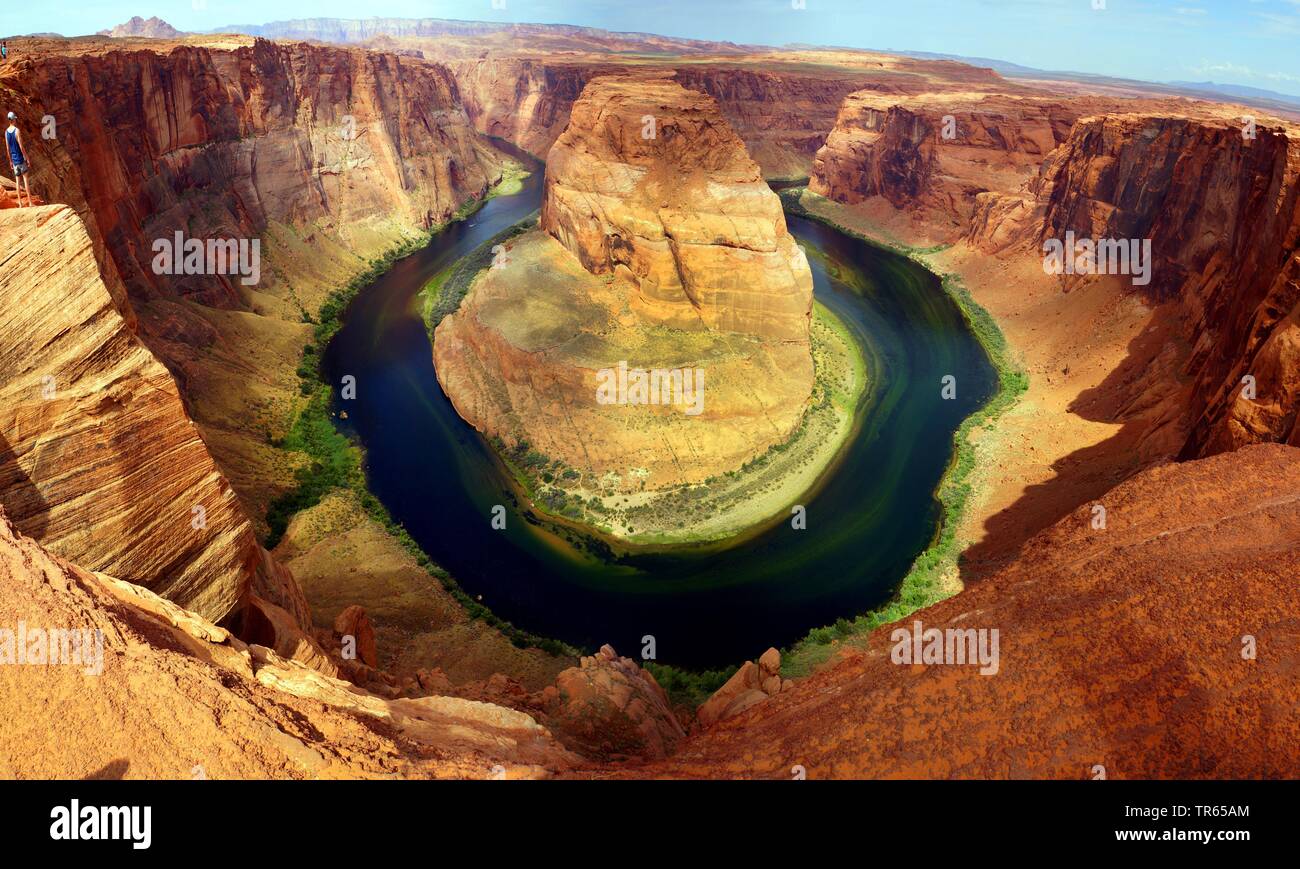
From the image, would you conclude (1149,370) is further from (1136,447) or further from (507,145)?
(507,145)

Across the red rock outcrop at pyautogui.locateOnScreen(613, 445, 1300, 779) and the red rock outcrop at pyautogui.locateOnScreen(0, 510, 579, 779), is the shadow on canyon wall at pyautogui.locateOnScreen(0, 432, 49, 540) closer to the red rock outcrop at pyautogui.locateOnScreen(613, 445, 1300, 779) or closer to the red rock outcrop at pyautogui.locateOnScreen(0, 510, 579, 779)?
the red rock outcrop at pyautogui.locateOnScreen(0, 510, 579, 779)

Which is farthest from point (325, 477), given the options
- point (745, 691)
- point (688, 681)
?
point (745, 691)

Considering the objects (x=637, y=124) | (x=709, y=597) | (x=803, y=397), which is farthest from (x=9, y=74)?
(x=803, y=397)
